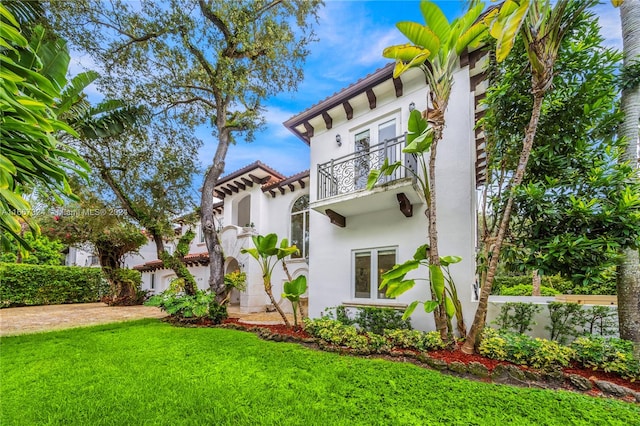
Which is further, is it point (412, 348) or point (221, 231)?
point (221, 231)

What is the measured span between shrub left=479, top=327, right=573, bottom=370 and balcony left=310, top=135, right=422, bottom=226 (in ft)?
12.7

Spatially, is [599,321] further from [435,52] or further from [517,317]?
[435,52]

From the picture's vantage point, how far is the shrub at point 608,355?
14.9 ft

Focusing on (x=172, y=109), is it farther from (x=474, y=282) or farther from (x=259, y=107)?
(x=474, y=282)

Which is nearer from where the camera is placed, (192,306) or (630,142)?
(630,142)

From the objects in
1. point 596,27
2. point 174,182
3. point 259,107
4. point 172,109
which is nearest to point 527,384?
point 596,27

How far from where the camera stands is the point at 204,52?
10.1 m

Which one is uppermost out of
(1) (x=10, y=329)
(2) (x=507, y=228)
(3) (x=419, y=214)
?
(3) (x=419, y=214)

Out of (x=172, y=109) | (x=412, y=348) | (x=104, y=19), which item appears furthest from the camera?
(x=172, y=109)

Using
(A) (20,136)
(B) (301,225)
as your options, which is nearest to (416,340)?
(A) (20,136)

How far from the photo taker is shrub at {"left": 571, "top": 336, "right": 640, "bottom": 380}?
4.53 metres

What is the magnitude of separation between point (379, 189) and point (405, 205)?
37.5 inches

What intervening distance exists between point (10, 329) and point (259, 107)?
40.4 feet

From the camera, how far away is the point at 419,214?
8141 mm
